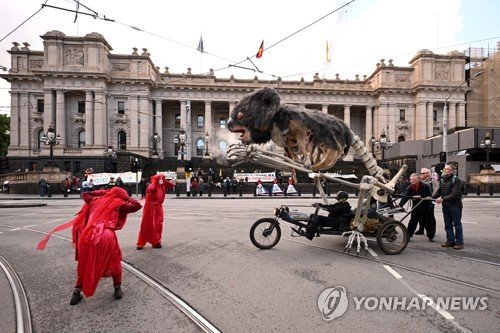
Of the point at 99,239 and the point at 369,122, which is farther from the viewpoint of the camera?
the point at 369,122

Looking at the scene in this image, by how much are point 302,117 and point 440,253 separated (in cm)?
377

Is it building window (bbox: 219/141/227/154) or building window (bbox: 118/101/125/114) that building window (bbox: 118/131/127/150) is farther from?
building window (bbox: 219/141/227/154)

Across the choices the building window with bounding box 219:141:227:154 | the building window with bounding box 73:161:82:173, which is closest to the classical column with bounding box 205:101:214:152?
the building window with bounding box 219:141:227:154

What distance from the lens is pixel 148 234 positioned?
675cm

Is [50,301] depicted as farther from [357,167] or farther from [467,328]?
[357,167]

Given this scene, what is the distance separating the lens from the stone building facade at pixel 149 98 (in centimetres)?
4831

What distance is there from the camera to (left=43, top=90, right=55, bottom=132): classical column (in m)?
48.2

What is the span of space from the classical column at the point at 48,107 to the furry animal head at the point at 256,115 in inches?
1989

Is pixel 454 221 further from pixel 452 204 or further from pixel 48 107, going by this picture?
pixel 48 107

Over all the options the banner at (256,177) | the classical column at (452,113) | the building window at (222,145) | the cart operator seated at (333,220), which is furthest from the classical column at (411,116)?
the cart operator seated at (333,220)

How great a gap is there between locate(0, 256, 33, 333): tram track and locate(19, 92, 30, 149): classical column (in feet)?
179

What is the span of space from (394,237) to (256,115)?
3.57 meters

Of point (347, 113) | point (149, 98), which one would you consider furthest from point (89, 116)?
point (347, 113)

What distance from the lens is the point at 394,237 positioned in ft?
20.4
